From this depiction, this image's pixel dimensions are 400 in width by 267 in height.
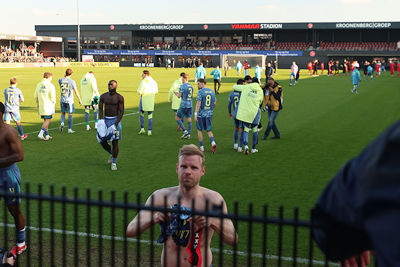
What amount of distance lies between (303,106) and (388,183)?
24865 millimetres

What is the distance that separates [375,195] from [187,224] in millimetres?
2280

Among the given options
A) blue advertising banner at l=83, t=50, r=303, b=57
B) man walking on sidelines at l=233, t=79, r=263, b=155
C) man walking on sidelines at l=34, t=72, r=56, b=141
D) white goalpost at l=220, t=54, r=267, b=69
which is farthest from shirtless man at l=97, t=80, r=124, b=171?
blue advertising banner at l=83, t=50, r=303, b=57

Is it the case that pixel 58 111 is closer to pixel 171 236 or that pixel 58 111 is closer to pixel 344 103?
pixel 344 103

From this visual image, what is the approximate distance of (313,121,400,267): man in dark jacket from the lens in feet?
4.91

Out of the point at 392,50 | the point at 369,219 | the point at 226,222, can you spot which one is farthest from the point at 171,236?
the point at 392,50

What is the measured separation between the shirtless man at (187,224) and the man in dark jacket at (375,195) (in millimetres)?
1529

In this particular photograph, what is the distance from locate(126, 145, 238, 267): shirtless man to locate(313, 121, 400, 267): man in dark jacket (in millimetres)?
1529

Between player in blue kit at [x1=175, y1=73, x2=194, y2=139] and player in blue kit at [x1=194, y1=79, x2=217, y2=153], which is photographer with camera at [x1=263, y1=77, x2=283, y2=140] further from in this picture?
player in blue kit at [x1=194, y1=79, x2=217, y2=153]

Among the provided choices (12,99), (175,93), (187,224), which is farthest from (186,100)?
(187,224)

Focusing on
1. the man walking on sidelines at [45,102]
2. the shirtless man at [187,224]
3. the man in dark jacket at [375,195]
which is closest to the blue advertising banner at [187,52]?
the man walking on sidelines at [45,102]

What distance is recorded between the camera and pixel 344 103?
27516mm

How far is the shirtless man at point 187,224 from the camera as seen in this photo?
3578 mm

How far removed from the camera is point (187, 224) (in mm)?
3686

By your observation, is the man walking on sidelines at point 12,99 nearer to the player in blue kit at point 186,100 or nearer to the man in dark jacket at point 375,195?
the player in blue kit at point 186,100
